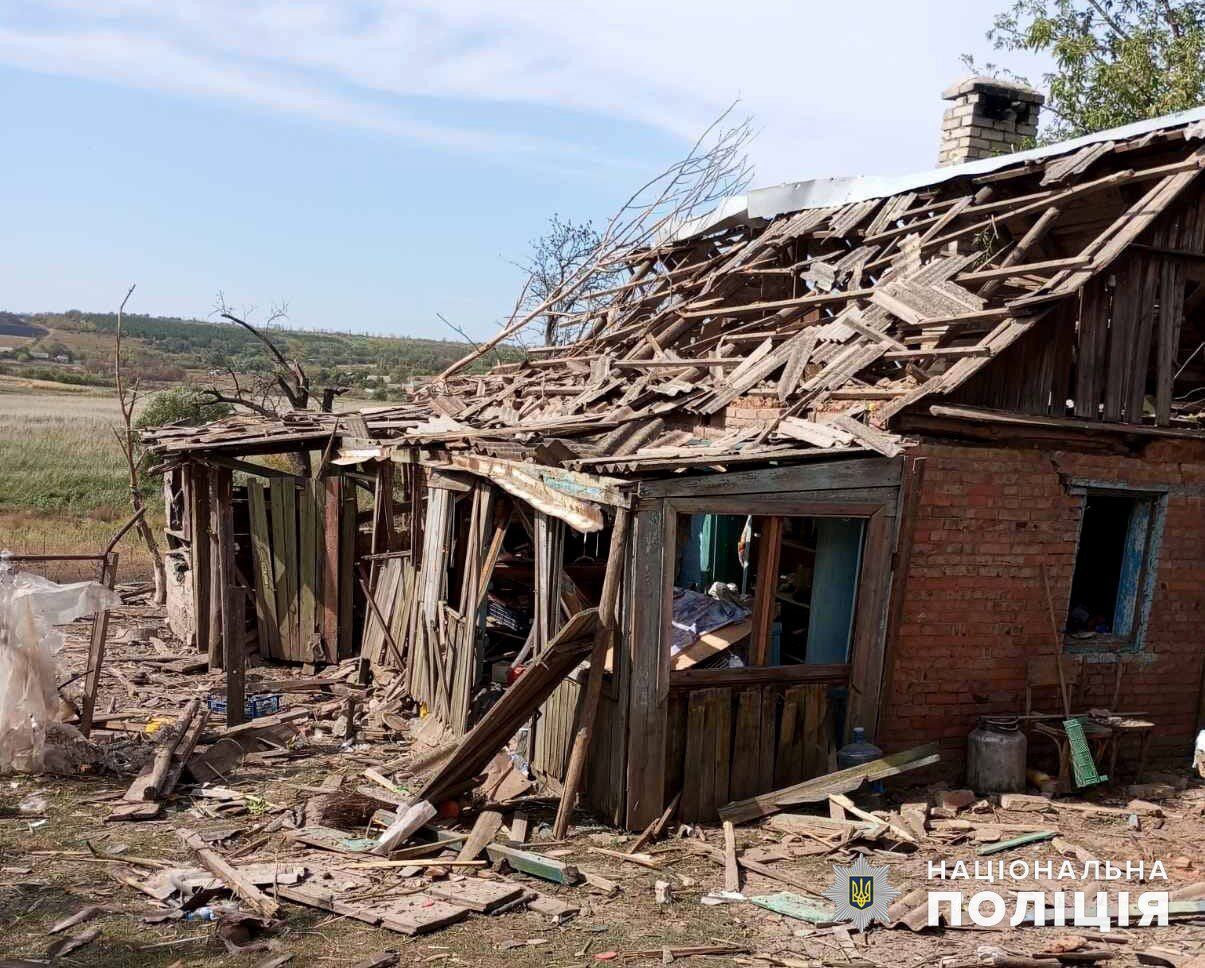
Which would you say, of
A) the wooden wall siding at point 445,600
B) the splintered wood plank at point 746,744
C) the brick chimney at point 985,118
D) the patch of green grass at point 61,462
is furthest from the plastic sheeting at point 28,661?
the patch of green grass at point 61,462

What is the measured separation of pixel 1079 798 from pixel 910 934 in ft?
10.3

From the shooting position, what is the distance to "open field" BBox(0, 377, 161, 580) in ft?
77.4

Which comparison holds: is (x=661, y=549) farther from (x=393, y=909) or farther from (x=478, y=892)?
(x=393, y=909)

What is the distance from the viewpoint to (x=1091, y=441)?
31.8 ft

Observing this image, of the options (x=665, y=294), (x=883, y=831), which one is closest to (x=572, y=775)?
(x=883, y=831)

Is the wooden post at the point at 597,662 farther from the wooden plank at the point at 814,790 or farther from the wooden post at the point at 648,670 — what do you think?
the wooden plank at the point at 814,790

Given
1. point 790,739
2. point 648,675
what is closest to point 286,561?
point 648,675

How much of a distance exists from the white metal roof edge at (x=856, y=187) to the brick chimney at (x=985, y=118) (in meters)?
0.88

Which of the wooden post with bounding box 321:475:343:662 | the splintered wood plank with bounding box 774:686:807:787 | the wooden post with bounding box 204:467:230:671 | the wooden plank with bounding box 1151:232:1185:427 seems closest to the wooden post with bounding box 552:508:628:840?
the splintered wood plank with bounding box 774:686:807:787

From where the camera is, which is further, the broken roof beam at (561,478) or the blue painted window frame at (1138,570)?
the blue painted window frame at (1138,570)

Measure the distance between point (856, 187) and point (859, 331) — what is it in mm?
3374

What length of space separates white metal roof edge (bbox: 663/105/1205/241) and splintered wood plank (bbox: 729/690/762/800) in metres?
5.89

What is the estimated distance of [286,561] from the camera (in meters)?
14.0

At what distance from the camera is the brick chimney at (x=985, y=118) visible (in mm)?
13688
